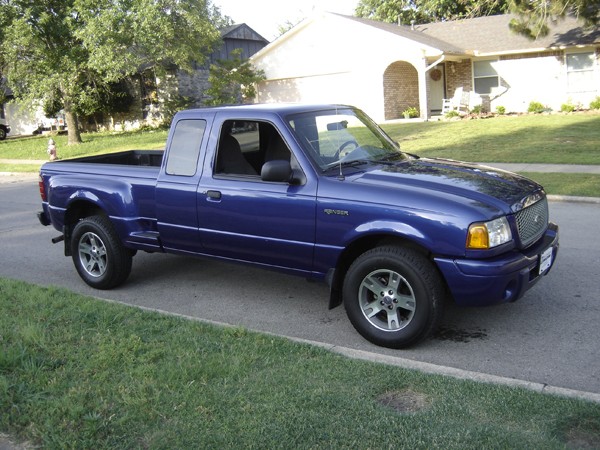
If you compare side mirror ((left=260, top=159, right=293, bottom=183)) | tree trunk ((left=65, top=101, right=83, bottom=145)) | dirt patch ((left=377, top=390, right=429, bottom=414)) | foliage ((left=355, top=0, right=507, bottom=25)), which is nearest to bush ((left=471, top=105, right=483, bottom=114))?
foliage ((left=355, top=0, right=507, bottom=25))

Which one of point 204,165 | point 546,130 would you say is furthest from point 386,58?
point 204,165

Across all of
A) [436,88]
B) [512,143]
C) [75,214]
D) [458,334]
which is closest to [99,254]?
[75,214]

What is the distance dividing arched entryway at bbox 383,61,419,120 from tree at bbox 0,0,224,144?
803cm

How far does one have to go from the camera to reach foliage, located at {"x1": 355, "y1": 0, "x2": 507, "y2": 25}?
134ft

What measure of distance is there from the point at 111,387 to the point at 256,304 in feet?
7.66

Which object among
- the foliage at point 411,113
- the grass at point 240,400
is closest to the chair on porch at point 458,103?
the foliage at point 411,113

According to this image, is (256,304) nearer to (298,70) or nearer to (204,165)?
(204,165)

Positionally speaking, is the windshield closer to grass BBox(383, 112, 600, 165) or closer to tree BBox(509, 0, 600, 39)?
grass BBox(383, 112, 600, 165)

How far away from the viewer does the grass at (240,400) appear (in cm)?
346

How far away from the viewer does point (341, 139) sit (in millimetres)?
5820

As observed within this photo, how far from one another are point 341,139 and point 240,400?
2744 millimetres

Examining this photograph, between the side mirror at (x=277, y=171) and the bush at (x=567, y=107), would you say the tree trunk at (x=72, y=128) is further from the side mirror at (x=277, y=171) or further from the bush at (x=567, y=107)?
the side mirror at (x=277, y=171)

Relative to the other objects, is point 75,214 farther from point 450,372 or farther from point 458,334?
point 450,372

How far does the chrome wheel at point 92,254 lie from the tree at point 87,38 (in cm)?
2078
